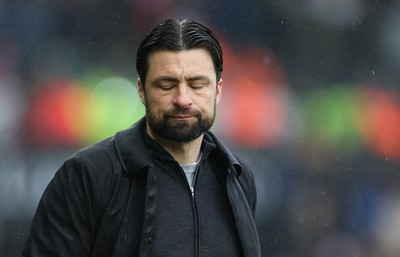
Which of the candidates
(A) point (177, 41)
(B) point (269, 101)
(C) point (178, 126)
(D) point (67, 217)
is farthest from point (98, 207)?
(B) point (269, 101)

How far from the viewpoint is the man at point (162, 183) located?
2.12 m

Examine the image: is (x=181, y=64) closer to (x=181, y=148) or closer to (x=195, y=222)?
(x=181, y=148)

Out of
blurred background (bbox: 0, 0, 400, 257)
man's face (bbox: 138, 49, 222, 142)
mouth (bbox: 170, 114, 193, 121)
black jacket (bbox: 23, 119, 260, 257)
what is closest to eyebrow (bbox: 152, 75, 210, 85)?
man's face (bbox: 138, 49, 222, 142)

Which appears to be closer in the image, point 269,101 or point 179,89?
point 179,89

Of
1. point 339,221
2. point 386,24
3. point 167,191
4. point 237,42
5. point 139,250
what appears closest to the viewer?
point 139,250

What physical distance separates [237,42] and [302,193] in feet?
7.45

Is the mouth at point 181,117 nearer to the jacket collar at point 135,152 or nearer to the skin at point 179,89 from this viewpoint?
the skin at point 179,89

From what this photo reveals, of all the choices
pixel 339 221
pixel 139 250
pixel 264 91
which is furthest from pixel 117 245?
pixel 264 91

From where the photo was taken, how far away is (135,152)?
228 centimetres

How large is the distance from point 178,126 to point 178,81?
14 centimetres

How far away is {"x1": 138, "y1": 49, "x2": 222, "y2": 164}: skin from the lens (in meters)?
2.27

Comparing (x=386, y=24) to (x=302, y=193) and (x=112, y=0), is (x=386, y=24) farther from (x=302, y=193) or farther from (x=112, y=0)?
(x=112, y=0)

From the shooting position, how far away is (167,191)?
229 centimetres

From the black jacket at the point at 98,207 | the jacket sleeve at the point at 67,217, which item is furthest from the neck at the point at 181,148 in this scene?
the jacket sleeve at the point at 67,217
